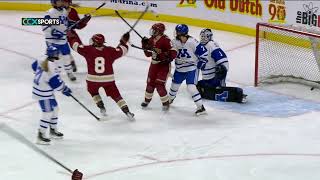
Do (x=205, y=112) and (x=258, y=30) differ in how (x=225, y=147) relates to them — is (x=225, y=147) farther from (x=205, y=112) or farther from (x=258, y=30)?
(x=258, y=30)

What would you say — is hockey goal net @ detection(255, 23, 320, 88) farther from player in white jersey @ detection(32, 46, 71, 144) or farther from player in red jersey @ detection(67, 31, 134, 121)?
player in white jersey @ detection(32, 46, 71, 144)

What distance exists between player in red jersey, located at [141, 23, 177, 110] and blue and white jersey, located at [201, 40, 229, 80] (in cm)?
67

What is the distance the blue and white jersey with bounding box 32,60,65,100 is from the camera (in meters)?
6.11

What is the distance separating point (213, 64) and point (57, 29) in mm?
1866

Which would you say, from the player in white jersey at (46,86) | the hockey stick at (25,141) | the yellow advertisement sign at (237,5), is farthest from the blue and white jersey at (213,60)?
the yellow advertisement sign at (237,5)

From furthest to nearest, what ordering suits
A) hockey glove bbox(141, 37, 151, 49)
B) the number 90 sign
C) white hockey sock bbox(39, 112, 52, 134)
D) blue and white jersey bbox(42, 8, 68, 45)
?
the number 90 sign
blue and white jersey bbox(42, 8, 68, 45)
hockey glove bbox(141, 37, 151, 49)
white hockey sock bbox(39, 112, 52, 134)

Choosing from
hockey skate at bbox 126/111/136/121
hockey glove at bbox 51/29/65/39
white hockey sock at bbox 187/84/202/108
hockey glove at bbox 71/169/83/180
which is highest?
hockey glove at bbox 51/29/65/39

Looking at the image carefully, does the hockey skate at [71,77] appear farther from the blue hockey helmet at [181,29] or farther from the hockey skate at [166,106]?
the blue hockey helmet at [181,29]

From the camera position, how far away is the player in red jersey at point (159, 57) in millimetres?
6957

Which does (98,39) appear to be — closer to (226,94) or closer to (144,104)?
(144,104)

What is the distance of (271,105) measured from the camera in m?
7.51

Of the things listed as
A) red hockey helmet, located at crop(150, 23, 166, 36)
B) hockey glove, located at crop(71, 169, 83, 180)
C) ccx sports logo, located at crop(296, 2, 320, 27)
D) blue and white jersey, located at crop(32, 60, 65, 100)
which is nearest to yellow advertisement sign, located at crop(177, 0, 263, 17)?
ccx sports logo, located at crop(296, 2, 320, 27)

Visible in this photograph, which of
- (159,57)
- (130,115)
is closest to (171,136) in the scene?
(130,115)

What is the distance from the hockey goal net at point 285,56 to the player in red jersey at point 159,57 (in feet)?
5.02
